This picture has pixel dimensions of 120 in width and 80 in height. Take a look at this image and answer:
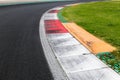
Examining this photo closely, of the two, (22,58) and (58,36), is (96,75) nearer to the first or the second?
(22,58)

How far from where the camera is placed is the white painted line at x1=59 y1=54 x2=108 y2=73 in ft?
18.2

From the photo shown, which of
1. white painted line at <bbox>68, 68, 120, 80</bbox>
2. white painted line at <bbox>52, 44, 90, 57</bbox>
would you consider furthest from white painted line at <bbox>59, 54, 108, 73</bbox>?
white painted line at <bbox>52, 44, 90, 57</bbox>

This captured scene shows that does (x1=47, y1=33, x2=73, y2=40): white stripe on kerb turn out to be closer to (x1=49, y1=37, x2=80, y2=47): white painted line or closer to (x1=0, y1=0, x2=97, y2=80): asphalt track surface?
(x1=49, y1=37, x2=80, y2=47): white painted line

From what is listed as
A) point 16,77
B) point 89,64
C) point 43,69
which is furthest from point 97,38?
point 16,77

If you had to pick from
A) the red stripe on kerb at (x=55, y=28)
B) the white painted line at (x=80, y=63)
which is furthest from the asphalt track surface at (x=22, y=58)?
the red stripe on kerb at (x=55, y=28)

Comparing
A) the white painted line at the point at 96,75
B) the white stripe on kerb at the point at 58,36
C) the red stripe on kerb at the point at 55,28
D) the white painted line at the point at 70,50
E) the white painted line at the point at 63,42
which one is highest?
the white painted line at the point at 96,75

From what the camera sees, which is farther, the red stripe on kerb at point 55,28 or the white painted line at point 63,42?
the red stripe on kerb at point 55,28

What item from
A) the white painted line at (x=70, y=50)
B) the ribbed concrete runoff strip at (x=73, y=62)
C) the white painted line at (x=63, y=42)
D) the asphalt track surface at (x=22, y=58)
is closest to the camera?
the ribbed concrete runoff strip at (x=73, y=62)

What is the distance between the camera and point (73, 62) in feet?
19.8

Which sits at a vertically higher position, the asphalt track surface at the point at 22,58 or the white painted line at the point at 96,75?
the white painted line at the point at 96,75

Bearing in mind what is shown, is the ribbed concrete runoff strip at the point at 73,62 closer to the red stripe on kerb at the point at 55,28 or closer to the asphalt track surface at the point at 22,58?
the asphalt track surface at the point at 22,58

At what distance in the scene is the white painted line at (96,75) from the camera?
194 inches

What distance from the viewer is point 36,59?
21.4 ft

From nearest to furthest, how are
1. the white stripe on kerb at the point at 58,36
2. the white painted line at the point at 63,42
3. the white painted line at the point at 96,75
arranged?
the white painted line at the point at 96,75, the white painted line at the point at 63,42, the white stripe on kerb at the point at 58,36
